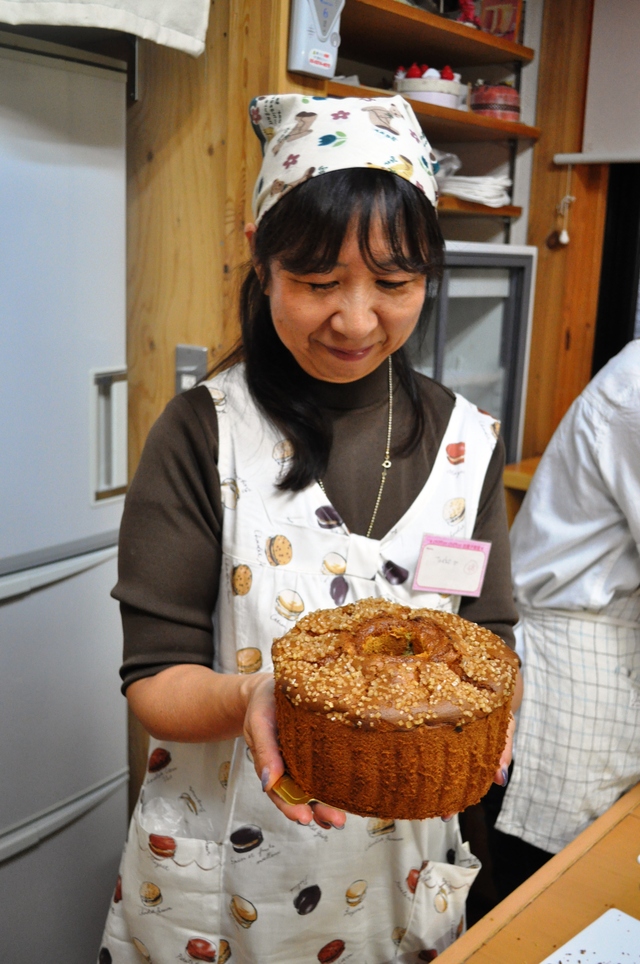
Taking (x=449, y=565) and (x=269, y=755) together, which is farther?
(x=449, y=565)

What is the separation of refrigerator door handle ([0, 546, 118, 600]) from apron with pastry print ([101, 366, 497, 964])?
1.97 feet

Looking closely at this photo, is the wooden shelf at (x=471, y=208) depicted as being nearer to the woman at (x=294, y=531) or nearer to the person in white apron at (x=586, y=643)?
the person in white apron at (x=586, y=643)

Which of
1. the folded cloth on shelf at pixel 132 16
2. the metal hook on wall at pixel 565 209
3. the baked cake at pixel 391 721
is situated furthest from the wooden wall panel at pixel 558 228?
the baked cake at pixel 391 721

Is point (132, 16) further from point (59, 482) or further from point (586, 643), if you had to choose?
point (586, 643)

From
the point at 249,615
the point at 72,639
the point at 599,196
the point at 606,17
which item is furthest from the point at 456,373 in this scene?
the point at 249,615

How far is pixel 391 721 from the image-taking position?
0.85m

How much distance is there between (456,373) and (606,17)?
104cm

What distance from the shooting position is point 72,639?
184cm

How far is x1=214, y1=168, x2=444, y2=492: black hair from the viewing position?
1.00 m

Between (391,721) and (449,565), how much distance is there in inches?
15.2

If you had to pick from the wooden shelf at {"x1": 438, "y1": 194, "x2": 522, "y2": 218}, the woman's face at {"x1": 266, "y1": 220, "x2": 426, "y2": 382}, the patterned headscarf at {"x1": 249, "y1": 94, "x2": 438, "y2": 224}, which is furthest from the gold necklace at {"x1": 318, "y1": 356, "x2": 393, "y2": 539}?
the wooden shelf at {"x1": 438, "y1": 194, "x2": 522, "y2": 218}

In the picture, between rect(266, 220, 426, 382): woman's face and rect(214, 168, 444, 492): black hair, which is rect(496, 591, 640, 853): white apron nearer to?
rect(214, 168, 444, 492): black hair

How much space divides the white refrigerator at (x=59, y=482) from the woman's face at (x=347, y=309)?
0.76 meters

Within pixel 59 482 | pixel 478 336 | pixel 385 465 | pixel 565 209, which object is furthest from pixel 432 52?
pixel 385 465
